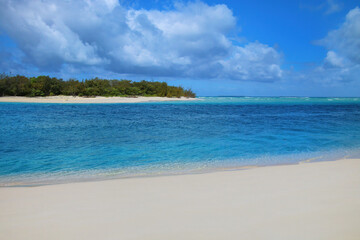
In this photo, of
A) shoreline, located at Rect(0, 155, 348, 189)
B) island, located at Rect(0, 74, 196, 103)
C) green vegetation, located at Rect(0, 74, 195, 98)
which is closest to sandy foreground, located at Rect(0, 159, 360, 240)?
shoreline, located at Rect(0, 155, 348, 189)

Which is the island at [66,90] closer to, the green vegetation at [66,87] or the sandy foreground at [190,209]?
the green vegetation at [66,87]

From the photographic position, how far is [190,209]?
3.46 metres

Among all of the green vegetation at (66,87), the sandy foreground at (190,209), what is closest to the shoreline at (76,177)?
the sandy foreground at (190,209)

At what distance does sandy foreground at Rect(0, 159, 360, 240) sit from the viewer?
2.87 meters

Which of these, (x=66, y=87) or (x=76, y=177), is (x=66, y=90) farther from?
(x=76, y=177)

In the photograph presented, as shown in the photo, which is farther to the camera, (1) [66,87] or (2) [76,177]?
(1) [66,87]

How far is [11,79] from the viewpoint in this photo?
60.0 meters

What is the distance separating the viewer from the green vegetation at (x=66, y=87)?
5991 centimetres

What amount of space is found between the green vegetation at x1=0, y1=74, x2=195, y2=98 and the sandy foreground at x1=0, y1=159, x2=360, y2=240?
66311 millimetres

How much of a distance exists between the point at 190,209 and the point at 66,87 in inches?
2805

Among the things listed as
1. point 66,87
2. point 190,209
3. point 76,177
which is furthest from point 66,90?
point 190,209

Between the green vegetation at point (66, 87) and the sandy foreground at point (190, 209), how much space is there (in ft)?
218

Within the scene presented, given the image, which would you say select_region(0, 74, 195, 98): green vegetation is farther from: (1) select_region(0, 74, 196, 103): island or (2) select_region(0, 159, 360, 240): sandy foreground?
(2) select_region(0, 159, 360, 240): sandy foreground

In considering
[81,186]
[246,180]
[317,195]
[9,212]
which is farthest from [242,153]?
[9,212]
